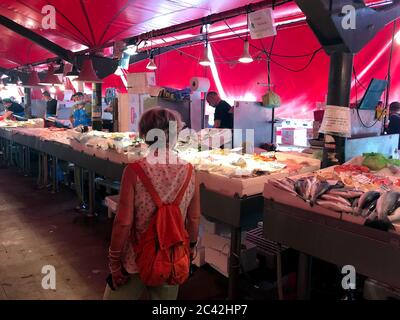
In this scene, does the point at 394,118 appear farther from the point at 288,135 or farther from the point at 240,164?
the point at 240,164

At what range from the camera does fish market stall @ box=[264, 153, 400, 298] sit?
65.9 inches

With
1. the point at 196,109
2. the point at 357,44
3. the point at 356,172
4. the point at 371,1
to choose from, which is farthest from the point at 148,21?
the point at 356,172

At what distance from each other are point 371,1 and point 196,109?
279 cm

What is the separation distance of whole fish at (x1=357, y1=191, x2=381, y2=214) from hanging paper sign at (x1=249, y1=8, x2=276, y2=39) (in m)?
1.81

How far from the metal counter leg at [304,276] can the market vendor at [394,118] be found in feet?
11.8

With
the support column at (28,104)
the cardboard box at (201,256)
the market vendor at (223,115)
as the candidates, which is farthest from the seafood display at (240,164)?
the support column at (28,104)

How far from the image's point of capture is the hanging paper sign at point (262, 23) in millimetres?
3012

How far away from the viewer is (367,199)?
1.80 metres

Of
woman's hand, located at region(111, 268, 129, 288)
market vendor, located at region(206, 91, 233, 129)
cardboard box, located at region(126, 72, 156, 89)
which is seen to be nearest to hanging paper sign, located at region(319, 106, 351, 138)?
woman's hand, located at region(111, 268, 129, 288)

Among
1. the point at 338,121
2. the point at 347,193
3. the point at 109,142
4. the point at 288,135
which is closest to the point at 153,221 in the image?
the point at 347,193

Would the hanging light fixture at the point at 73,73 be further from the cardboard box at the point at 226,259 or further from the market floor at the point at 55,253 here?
the cardboard box at the point at 226,259

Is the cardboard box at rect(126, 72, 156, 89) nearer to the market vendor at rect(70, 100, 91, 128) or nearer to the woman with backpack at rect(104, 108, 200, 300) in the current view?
the market vendor at rect(70, 100, 91, 128)
